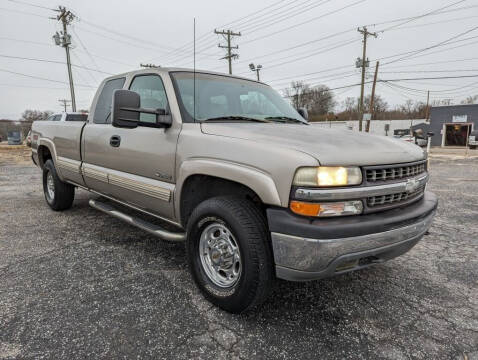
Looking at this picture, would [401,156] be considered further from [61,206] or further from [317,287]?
[61,206]

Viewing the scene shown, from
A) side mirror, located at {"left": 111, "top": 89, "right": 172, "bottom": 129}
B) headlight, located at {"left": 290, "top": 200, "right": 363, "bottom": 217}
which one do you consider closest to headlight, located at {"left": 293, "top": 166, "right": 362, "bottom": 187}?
headlight, located at {"left": 290, "top": 200, "right": 363, "bottom": 217}

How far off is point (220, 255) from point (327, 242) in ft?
2.90

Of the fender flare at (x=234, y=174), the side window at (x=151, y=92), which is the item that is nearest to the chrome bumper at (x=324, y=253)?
the fender flare at (x=234, y=174)

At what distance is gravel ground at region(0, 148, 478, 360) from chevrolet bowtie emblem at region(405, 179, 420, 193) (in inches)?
36.2

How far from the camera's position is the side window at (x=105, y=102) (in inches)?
152

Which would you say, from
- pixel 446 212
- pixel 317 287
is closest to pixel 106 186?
pixel 317 287

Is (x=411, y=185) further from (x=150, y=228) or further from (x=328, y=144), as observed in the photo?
(x=150, y=228)

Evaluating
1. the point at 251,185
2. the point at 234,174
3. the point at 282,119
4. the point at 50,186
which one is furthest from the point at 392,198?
the point at 50,186

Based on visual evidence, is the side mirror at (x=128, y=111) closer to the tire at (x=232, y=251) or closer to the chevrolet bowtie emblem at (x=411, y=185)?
the tire at (x=232, y=251)

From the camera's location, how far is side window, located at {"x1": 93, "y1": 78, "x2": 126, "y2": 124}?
3.86 meters

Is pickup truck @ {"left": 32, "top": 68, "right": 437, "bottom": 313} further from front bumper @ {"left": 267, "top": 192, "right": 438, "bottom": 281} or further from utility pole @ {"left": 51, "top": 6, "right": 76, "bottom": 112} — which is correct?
utility pole @ {"left": 51, "top": 6, "right": 76, "bottom": 112}

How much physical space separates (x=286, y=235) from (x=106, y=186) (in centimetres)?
254

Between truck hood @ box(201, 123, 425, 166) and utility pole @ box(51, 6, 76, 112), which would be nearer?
truck hood @ box(201, 123, 425, 166)

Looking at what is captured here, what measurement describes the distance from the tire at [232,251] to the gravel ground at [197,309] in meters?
0.17
